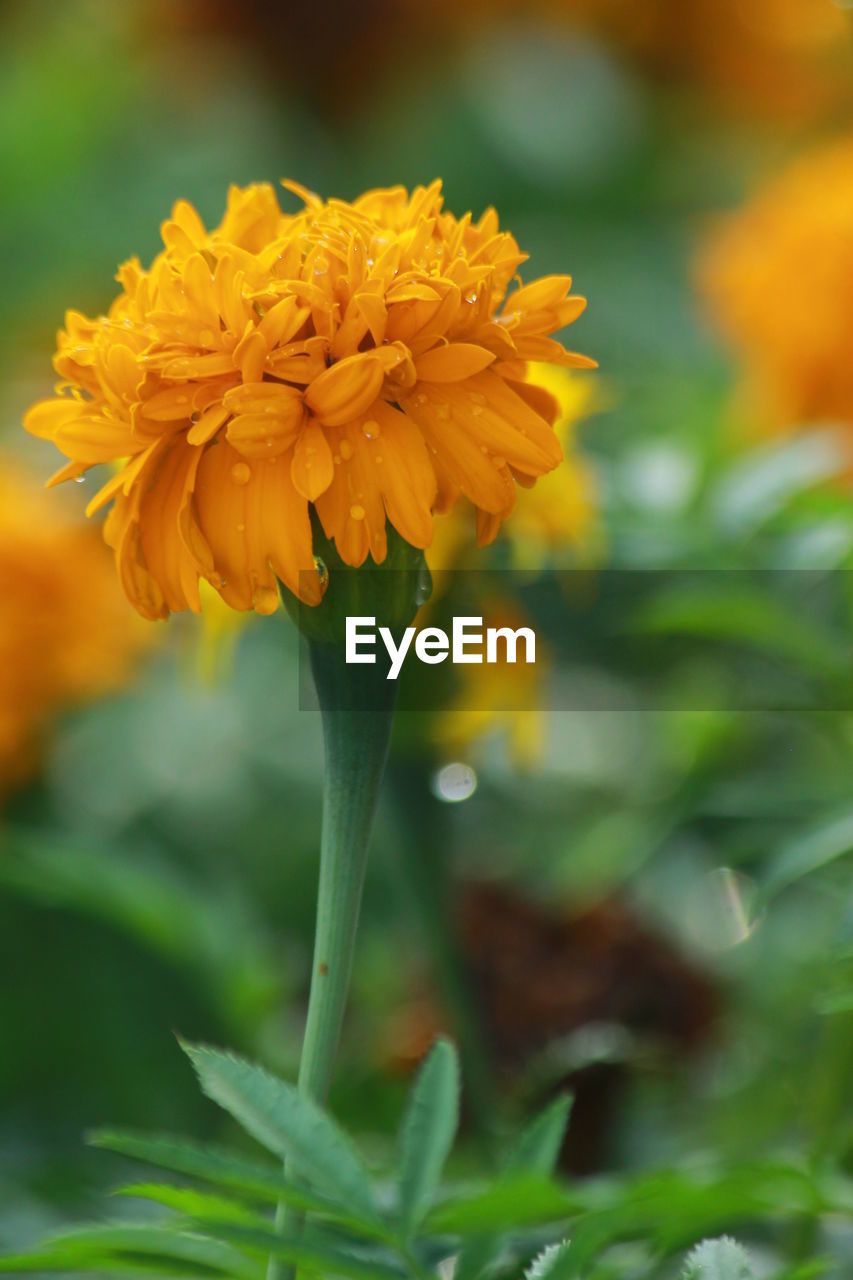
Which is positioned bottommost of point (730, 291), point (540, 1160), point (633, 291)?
point (540, 1160)

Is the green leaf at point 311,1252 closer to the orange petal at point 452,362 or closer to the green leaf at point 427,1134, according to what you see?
the green leaf at point 427,1134

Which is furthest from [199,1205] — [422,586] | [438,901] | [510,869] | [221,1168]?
[510,869]

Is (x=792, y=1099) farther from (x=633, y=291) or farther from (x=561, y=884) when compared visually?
(x=633, y=291)

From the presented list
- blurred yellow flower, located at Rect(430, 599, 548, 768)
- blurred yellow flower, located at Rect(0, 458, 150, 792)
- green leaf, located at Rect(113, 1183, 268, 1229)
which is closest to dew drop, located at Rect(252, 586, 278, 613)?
green leaf, located at Rect(113, 1183, 268, 1229)

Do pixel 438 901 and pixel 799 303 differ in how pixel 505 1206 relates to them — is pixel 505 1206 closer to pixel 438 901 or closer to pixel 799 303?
pixel 438 901

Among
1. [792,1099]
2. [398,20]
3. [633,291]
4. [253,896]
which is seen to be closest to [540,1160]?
[792,1099]

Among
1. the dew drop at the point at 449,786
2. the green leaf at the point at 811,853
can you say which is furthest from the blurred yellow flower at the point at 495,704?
the green leaf at the point at 811,853
